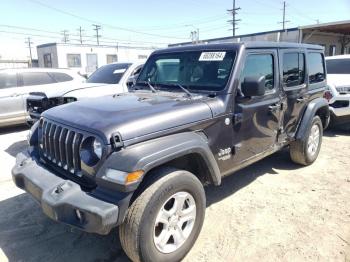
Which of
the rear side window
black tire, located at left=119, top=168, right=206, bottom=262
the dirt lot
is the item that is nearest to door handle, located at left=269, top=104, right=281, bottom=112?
the dirt lot

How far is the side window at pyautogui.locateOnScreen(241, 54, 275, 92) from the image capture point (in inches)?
147

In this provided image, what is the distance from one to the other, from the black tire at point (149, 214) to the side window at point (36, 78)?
7143 millimetres

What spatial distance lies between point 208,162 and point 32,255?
188 cm

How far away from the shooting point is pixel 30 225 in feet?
11.6

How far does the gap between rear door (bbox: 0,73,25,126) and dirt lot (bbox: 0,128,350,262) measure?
3726mm

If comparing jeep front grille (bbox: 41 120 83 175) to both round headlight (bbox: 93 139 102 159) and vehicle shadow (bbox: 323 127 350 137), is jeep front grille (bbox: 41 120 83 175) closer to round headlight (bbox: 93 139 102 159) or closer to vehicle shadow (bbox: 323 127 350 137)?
round headlight (bbox: 93 139 102 159)

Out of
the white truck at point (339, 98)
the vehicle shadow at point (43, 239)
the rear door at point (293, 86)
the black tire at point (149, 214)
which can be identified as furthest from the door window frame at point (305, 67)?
the white truck at point (339, 98)

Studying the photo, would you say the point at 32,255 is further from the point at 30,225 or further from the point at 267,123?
the point at 267,123

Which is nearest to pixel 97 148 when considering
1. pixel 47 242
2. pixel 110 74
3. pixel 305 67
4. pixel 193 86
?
pixel 47 242

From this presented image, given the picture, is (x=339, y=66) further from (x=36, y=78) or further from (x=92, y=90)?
(x=36, y=78)

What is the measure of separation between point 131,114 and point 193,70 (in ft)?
4.32

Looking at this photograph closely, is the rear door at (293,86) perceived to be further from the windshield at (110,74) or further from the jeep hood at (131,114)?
the windshield at (110,74)

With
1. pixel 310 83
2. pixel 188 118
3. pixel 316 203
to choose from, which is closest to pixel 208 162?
pixel 188 118

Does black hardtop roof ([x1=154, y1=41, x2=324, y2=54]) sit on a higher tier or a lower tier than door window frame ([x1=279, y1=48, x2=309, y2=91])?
higher
